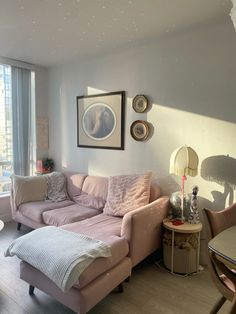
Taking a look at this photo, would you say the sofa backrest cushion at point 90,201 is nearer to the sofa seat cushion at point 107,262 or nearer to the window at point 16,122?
the sofa seat cushion at point 107,262

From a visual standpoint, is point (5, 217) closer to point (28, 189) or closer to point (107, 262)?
point (28, 189)

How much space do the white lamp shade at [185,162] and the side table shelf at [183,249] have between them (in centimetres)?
54

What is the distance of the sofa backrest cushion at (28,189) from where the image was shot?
10.9 feet

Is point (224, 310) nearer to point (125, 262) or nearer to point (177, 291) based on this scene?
point (177, 291)

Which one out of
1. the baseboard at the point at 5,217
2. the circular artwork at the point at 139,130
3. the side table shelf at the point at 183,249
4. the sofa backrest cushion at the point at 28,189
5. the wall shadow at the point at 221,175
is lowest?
the baseboard at the point at 5,217

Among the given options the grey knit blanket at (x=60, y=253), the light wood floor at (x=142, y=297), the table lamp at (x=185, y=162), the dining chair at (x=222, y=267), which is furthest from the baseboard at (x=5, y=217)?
the dining chair at (x=222, y=267)

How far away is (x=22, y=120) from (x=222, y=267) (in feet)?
11.9

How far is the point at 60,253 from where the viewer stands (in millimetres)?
1819

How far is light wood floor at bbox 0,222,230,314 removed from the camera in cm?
195

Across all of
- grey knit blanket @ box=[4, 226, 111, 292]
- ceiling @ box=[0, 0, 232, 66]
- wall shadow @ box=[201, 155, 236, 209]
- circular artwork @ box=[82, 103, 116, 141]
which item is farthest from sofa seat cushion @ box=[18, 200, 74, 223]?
ceiling @ box=[0, 0, 232, 66]

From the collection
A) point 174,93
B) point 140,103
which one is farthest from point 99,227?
point 174,93

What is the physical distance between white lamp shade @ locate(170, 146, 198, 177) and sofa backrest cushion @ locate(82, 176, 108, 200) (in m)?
1.12

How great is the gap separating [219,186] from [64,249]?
168cm

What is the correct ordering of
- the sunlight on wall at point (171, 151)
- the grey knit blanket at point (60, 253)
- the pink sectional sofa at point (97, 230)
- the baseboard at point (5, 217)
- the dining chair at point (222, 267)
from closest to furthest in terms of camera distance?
the dining chair at point (222, 267) → the grey knit blanket at point (60, 253) → the pink sectional sofa at point (97, 230) → the sunlight on wall at point (171, 151) → the baseboard at point (5, 217)
